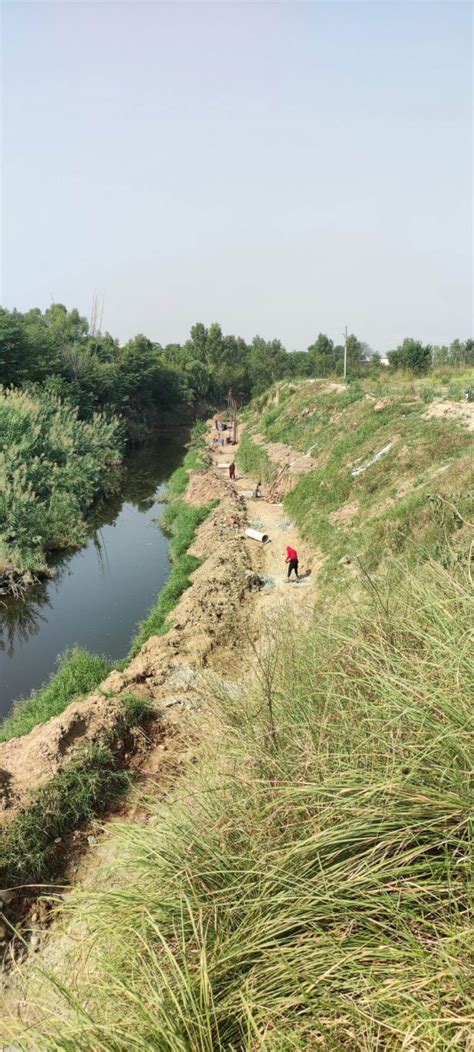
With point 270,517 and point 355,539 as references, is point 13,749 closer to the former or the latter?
point 355,539

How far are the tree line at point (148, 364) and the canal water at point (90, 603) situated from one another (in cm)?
1464

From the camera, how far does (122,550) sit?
1841 centimetres

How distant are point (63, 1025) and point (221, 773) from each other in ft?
4.15

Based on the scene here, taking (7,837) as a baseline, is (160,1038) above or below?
above

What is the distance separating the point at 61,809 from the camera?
238 inches

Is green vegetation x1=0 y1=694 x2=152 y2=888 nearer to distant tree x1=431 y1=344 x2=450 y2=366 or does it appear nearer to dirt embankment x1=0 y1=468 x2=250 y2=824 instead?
dirt embankment x1=0 y1=468 x2=250 y2=824

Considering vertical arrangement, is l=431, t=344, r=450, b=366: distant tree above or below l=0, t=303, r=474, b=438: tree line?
below

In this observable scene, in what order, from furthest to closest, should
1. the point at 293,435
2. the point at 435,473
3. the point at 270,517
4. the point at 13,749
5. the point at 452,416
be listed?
the point at 293,435, the point at 270,517, the point at 452,416, the point at 435,473, the point at 13,749

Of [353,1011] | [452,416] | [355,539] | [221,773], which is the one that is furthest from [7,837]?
[452,416]

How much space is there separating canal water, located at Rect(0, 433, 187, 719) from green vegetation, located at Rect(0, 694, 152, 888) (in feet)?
11.6

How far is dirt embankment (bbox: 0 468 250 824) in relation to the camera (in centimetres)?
643

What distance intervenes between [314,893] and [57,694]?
24.1 feet

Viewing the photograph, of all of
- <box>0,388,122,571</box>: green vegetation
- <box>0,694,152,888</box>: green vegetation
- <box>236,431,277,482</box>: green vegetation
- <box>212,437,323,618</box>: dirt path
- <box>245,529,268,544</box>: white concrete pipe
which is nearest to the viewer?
<box>0,694,152,888</box>: green vegetation

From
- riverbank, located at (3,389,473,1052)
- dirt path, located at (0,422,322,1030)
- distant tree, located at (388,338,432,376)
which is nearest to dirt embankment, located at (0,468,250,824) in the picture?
dirt path, located at (0,422,322,1030)
